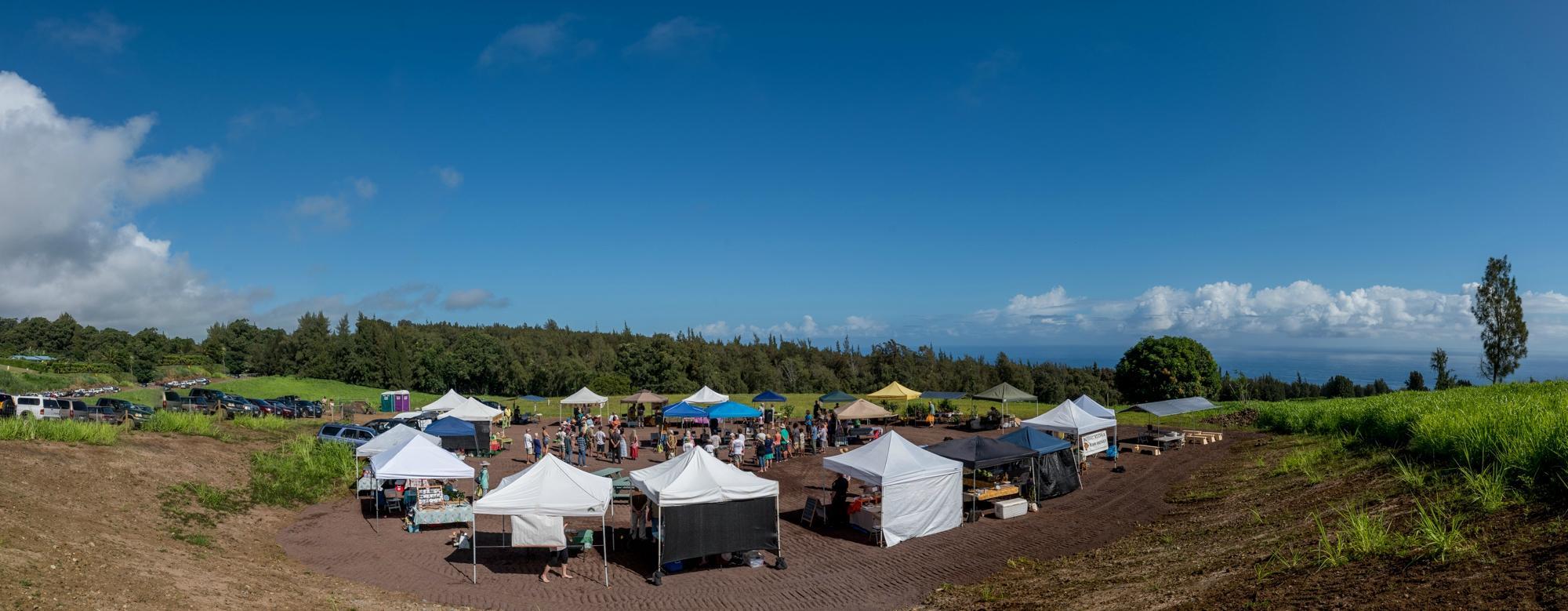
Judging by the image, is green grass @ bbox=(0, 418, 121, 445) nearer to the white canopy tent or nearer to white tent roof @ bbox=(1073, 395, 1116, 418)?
the white canopy tent

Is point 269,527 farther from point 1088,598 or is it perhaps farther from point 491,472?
point 1088,598

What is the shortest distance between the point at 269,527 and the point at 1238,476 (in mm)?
22893

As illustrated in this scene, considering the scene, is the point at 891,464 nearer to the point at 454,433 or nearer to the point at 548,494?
the point at 548,494

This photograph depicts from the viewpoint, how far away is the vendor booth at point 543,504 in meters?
13.2

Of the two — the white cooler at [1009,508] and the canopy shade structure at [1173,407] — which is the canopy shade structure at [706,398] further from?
the white cooler at [1009,508]

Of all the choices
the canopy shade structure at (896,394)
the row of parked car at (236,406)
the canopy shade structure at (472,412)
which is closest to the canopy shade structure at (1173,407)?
Result: the canopy shade structure at (896,394)

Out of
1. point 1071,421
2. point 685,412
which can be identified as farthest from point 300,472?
point 1071,421

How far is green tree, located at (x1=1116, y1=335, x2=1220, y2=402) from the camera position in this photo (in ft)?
153

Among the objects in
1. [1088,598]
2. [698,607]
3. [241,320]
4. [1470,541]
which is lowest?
[698,607]

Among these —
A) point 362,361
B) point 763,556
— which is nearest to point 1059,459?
point 763,556

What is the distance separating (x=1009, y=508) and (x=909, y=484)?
333cm

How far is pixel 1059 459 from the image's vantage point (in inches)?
768

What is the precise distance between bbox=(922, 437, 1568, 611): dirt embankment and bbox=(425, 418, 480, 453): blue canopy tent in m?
19.6

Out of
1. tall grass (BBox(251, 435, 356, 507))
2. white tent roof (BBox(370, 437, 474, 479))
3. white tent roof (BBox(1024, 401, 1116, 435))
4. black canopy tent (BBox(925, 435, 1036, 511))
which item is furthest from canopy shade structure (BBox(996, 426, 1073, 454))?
tall grass (BBox(251, 435, 356, 507))
